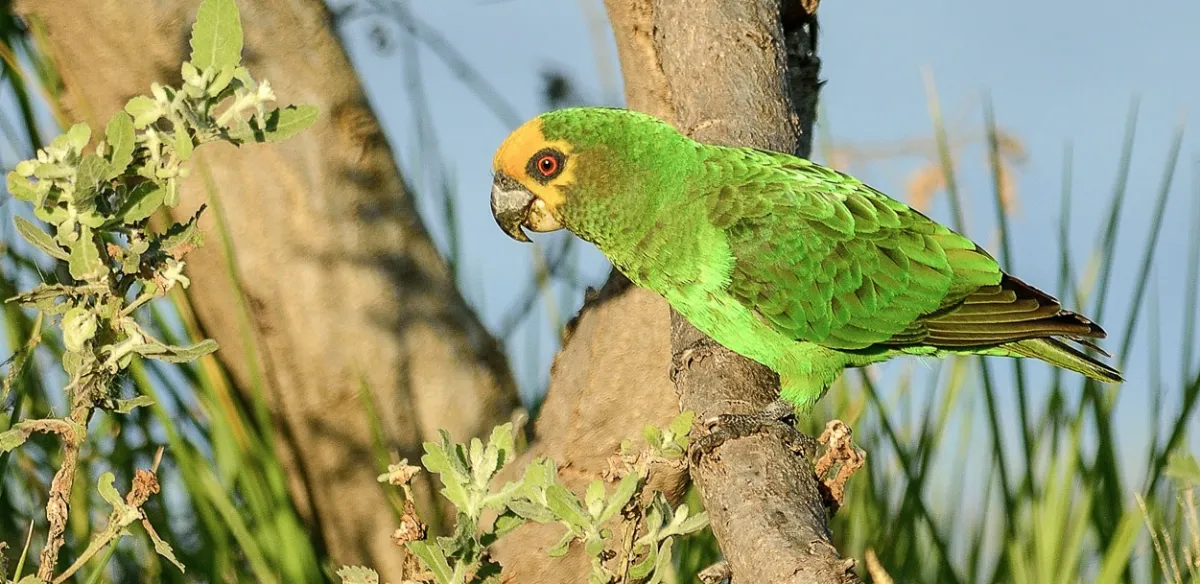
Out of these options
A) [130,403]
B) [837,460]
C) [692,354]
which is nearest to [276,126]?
[130,403]

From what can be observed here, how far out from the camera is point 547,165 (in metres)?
2.67

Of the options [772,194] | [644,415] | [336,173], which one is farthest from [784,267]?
[336,173]

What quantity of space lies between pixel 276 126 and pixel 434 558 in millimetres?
656

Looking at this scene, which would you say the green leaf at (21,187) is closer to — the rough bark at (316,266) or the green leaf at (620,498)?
the green leaf at (620,498)

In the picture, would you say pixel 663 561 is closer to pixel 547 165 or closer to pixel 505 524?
pixel 505 524

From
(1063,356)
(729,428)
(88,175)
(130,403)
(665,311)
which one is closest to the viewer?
(88,175)

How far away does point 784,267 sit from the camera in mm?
2635

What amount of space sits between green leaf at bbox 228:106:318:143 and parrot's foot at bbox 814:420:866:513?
1095 millimetres

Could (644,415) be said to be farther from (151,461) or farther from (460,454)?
(151,461)

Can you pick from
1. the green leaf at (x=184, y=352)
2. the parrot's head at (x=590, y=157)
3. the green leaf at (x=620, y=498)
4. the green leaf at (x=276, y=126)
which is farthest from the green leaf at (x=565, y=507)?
the parrot's head at (x=590, y=157)

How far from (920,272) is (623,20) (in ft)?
3.60

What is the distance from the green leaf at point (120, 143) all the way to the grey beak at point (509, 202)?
50.4 inches

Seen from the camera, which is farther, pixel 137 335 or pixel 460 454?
pixel 460 454

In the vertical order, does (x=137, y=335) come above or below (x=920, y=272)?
above
